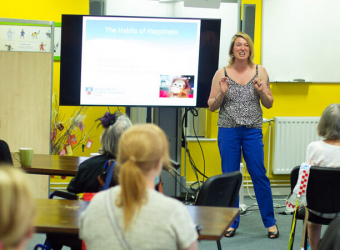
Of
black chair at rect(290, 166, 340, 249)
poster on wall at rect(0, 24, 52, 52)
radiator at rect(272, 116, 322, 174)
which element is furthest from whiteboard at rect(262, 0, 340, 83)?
black chair at rect(290, 166, 340, 249)

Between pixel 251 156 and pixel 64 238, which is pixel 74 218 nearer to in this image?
pixel 64 238

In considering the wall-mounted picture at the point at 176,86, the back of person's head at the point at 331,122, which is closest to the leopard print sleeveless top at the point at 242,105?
the wall-mounted picture at the point at 176,86

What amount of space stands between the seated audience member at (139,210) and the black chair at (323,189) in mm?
1429

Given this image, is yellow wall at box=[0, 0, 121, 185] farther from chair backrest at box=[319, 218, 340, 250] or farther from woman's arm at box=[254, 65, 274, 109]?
chair backrest at box=[319, 218, 340, 250]

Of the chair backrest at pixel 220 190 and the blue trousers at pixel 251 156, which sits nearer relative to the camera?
the chair backrest at pixel 220 190

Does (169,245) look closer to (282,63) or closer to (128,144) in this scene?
(128,144)

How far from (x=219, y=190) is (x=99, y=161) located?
0.62 m

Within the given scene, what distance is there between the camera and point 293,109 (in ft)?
18.3

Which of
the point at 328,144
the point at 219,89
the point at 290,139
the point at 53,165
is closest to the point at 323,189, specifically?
the point at 328,144

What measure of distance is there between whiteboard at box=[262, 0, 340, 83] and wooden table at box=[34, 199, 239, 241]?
364cm

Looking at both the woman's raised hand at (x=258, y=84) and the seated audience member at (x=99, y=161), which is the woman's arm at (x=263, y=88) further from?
the seated audience member at (x=99, y=161)

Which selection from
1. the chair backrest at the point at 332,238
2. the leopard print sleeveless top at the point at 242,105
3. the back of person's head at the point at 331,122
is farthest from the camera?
the leopard print sleeveless top at the point at 242,105

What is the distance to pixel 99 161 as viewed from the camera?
2.49 m

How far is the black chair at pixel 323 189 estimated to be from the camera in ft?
9.04
